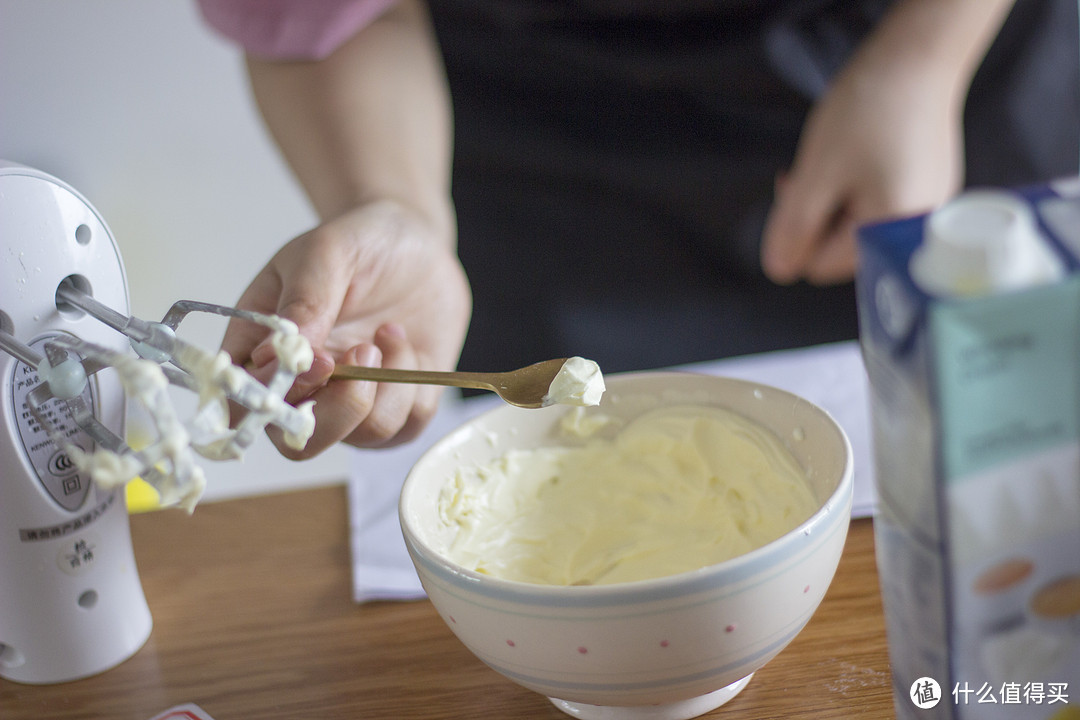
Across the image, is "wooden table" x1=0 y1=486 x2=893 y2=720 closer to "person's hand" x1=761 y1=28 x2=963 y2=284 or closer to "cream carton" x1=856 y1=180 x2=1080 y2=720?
"cream carton" x1=856 y1=180 x2=1080 y2=720

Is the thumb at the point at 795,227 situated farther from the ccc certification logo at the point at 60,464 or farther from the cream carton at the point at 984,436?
the ccc certification logo at the point at 60,464

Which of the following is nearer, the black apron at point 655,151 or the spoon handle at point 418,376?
the spoon handle at point 418,376

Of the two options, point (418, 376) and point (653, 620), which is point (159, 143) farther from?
point (653, 620)

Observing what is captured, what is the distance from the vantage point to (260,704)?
567 mm

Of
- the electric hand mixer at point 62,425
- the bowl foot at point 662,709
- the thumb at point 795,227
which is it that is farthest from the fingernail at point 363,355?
the thumb at point 795,227

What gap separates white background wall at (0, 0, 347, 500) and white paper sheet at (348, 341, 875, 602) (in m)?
1.14

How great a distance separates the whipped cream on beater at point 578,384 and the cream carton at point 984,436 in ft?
0.59

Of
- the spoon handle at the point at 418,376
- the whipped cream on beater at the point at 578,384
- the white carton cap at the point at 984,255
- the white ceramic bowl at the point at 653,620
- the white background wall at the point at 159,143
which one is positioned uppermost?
the white carton cap at the point at 984,255

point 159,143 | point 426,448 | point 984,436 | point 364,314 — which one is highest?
point 984,436

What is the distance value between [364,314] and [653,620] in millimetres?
416

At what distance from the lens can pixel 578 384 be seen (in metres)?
0.52

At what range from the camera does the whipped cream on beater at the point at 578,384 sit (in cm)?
52

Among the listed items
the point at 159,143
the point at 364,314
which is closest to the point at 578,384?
the point at 364,314

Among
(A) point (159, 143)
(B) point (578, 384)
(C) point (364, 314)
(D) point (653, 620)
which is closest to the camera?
(D) point (653, 620)
